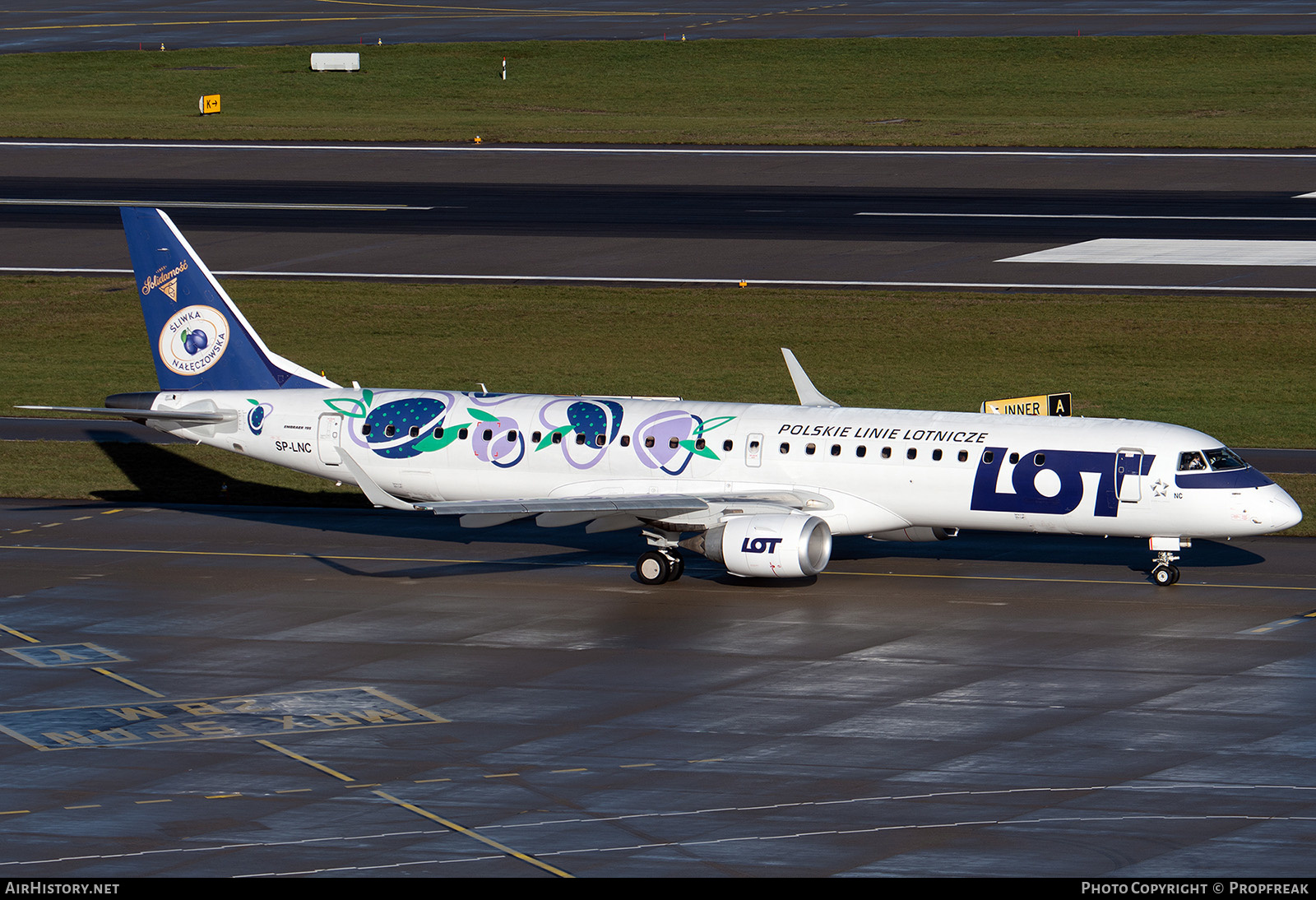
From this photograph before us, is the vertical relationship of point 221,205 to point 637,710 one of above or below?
above

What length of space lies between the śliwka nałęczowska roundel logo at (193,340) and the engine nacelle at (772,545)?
14948 millimetres

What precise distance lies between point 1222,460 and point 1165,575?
3.08 meters

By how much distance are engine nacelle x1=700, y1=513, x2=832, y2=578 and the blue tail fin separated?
12450mm

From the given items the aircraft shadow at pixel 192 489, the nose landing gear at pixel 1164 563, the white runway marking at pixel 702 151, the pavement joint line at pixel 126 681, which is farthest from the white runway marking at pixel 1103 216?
the pavement joint line at pixel 126 681

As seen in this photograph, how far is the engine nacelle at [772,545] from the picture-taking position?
42.3 metres

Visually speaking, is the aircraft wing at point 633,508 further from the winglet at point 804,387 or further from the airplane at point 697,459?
the winglet at point 804,387

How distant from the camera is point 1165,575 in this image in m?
44.1

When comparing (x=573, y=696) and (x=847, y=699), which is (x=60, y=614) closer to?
(x=573, y=696)

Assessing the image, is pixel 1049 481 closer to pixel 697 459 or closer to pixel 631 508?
pixel 697 459

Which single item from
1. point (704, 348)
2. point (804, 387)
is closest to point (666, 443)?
point (804, 387)

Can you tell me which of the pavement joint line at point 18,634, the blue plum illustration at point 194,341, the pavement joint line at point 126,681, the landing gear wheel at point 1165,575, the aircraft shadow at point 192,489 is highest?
the blue plum illustration at point 194,341

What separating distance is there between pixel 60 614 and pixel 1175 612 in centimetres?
2466

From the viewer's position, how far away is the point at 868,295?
76812 mm

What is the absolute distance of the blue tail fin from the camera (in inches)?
1949
